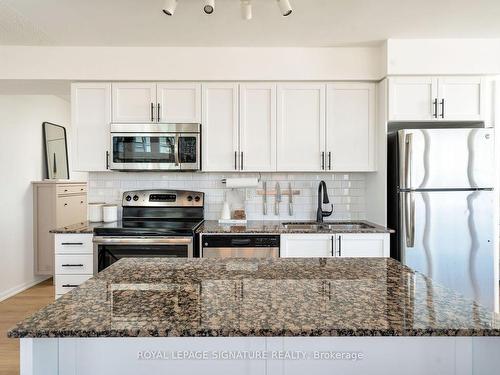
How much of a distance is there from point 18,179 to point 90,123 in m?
1.75

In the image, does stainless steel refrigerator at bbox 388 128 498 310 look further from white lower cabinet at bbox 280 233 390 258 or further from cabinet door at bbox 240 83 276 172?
cabinet door at bbox 240 83 276 172

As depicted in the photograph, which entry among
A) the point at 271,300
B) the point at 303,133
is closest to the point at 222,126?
the point at 303,133

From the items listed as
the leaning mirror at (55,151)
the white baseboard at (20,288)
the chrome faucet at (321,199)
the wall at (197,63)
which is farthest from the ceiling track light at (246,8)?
the white baseboard at (20,288)

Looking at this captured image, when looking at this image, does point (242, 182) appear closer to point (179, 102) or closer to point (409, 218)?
Answer: point (179, 102)

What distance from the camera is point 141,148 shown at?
122 inches

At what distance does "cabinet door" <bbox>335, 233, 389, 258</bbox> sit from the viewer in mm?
2863

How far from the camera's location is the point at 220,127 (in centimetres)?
314

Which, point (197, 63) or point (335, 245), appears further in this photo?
point (197, 63)

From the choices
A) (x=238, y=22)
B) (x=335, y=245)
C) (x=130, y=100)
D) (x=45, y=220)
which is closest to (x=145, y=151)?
(x=130, y=100)

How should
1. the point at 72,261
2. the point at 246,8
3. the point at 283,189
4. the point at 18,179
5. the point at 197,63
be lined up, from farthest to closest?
1. the point at 18,179
2. the point at 283,189
3. the point at 197,63
4. the point at 72,261
5. the point at 246,8

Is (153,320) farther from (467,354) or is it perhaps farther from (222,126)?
(222,126)

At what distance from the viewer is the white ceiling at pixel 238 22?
2.37m

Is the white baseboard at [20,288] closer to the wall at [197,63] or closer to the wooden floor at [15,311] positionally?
the wooden floor at [15,311]

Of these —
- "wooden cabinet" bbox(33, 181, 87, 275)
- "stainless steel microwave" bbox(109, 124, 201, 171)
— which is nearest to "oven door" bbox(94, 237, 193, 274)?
"stainless steel microwave" bbox(109, 124, 201, 171)
